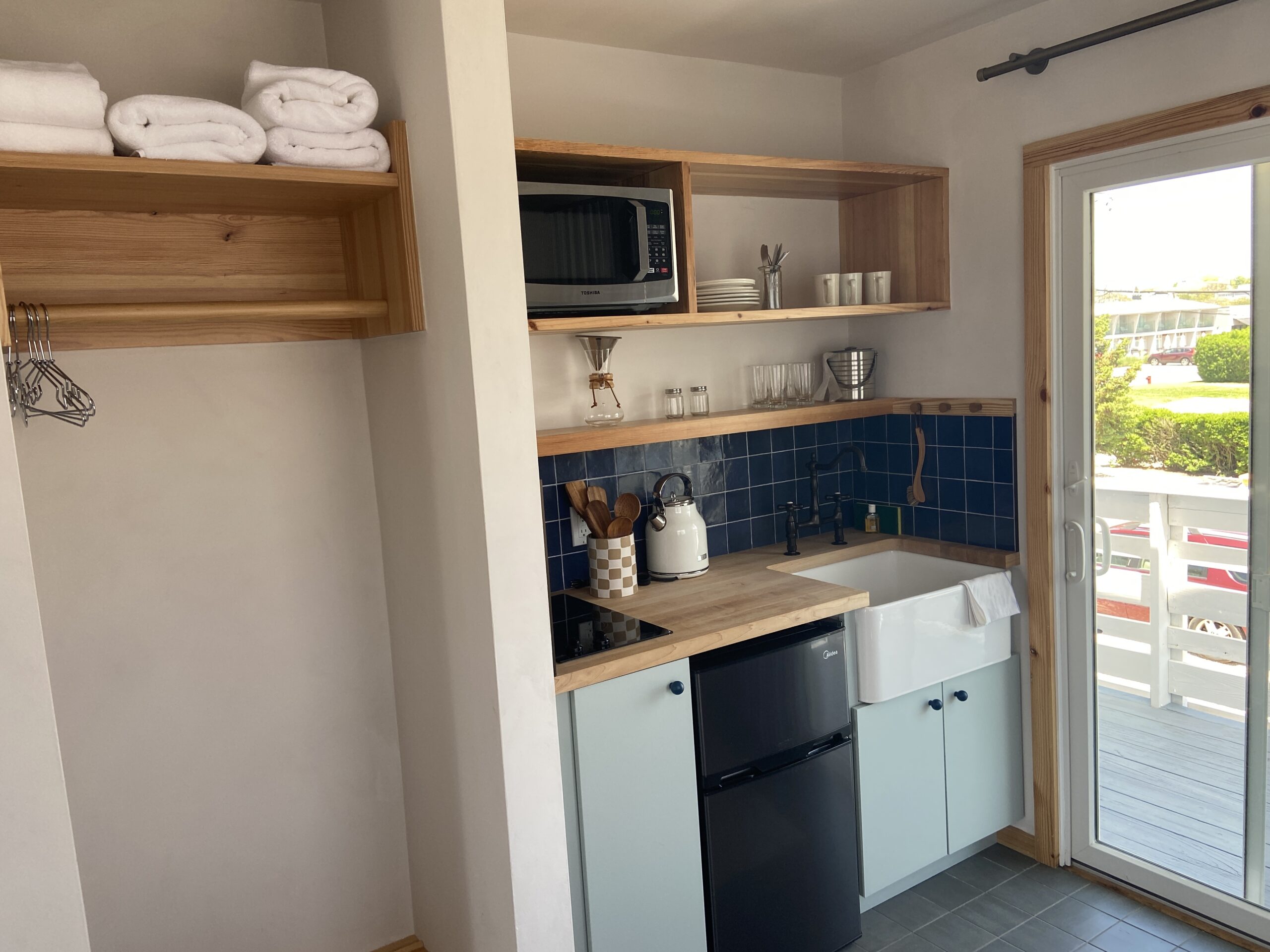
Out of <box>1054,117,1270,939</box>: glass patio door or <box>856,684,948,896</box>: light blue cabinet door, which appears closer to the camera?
<box>1054,117,1270,939</box>: glass patio door

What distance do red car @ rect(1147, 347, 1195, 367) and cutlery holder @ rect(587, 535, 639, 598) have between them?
1480 mm

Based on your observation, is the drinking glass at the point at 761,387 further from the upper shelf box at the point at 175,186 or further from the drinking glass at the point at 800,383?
the upper shelf box at the point at 175,186

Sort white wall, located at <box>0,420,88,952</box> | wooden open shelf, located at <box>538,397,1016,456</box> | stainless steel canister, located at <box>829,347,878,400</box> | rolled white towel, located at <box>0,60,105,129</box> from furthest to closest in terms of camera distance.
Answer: stainless steel canister, located at <box>829,347,878,400</box>
wooden open shelf, located at <box>538,397,1016,456</box>
rolled white towel, located at <box>0,60,105,129</box>
white wall, located at <box>0,420,88,952</box>

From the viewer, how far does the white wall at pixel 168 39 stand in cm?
191

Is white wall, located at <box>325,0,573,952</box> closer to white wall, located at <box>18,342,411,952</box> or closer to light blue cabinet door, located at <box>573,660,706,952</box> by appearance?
light blue cabinet door, located at <box>573,660,706,952</box>

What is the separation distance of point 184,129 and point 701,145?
162cm

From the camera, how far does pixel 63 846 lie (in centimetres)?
146

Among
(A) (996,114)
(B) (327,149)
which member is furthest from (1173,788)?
(B) (327,149)

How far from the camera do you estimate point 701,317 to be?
2.49 meters

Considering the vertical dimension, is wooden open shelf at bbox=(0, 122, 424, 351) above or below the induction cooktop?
above

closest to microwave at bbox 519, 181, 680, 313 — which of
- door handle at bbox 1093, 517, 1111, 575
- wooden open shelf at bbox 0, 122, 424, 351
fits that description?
wooden open shelf at bbox 0, 122, 424, 351

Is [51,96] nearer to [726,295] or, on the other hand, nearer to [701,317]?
[701,317]

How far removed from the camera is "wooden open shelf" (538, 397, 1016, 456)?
8.11 ft

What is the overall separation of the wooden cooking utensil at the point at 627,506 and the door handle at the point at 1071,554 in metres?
1.25
